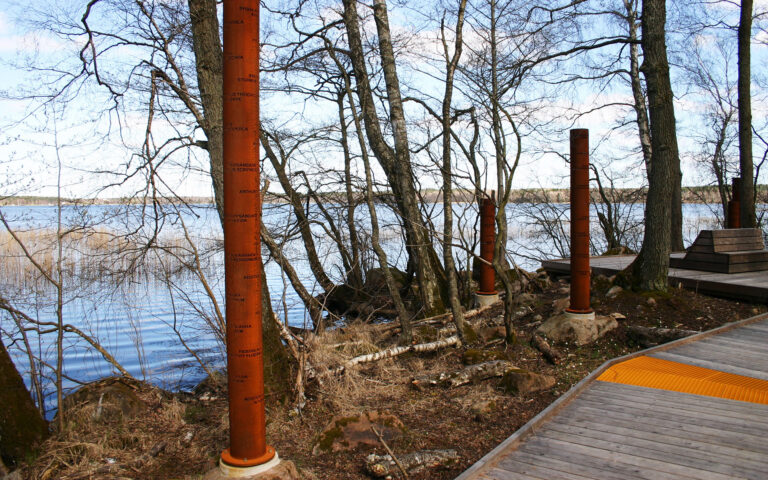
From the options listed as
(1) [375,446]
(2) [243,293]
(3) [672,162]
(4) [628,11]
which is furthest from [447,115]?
(4) [628,11]

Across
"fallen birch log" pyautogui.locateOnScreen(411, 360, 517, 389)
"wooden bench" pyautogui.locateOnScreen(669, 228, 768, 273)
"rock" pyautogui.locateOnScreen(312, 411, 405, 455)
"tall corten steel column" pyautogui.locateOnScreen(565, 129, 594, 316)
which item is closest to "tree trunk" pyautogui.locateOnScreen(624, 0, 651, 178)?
"wooden bench" pyautogui.locateOnScreen(669, 228, 768, 273)

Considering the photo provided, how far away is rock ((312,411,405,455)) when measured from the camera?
447cm

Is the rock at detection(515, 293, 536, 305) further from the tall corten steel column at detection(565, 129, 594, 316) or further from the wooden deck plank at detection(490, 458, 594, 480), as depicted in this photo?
the wooden deck plank at detection(490, 458, 594, 480)

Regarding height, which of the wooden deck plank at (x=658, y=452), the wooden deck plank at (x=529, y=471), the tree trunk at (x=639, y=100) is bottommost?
the wooden deck plank at (x=529, y=471)

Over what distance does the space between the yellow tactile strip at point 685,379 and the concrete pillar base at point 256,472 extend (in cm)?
335

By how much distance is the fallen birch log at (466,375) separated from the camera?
609cm

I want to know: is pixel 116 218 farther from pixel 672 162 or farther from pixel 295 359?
pixel 672 162

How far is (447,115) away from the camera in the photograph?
27.0ft

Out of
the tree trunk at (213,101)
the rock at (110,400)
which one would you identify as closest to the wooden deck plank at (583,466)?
the tree trunk at (213,101)

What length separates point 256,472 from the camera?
3.24m

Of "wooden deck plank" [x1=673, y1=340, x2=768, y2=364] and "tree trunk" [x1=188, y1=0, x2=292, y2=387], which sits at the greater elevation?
"tree trunk" [x1=188, y1=0, x2=292, y2=387]

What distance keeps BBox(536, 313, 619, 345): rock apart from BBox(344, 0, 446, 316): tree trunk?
214cm

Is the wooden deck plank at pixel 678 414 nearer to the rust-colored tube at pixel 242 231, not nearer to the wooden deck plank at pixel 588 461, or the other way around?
the wooden deck plank at pixel 588 461

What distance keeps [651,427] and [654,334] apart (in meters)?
3.49
